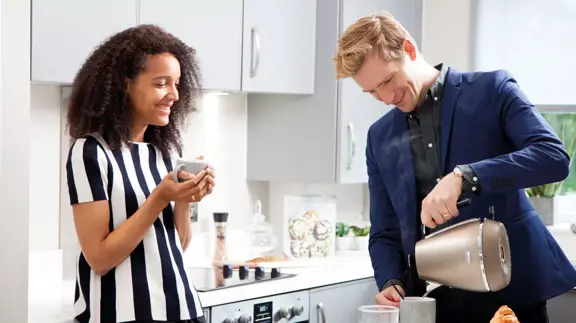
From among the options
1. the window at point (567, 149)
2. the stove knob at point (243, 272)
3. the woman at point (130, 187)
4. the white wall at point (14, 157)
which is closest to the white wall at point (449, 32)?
the window at point (567, 149)

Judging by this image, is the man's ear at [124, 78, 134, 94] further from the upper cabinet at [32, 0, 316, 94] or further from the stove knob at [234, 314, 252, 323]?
the stove knob at [234, 314, 252, 323]

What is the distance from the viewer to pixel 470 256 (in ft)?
6.84

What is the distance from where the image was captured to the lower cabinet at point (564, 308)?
13.1 ft

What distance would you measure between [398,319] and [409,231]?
0.59 m

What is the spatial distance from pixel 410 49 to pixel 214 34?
49.9 inches

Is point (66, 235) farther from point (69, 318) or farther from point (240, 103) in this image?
point (240, 103)

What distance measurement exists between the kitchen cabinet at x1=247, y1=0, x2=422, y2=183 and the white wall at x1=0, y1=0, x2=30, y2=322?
1858 millimetres

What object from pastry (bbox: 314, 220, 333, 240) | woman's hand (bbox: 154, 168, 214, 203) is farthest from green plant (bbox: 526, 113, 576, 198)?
woman's hand (bbox: 154, 168, 214, 203)

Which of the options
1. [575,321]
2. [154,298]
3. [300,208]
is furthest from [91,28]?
[575,321]

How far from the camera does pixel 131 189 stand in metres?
2.57

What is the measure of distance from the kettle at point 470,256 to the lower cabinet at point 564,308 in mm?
1987

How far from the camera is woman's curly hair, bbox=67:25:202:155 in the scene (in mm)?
2590

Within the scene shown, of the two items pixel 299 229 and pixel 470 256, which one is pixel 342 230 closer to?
pixel 299 229

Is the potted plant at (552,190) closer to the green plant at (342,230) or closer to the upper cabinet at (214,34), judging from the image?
the green plant at (342,230)
